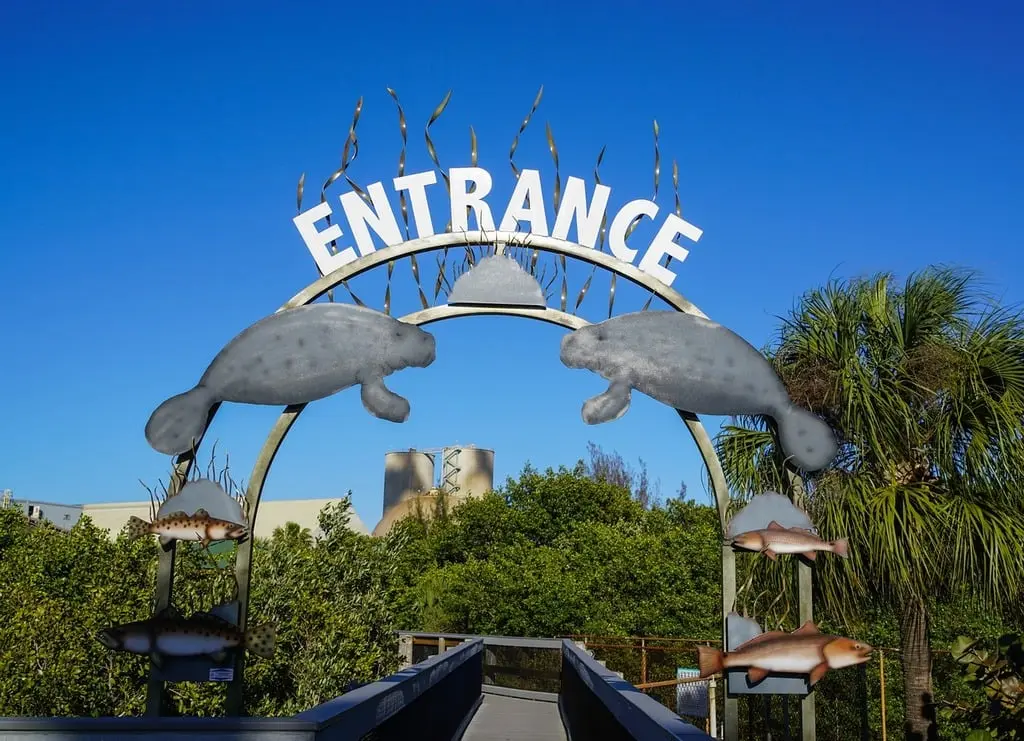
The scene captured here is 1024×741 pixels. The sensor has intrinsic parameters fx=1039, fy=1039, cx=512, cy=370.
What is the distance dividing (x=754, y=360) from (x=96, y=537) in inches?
583

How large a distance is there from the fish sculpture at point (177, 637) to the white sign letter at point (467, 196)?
10.2 ft

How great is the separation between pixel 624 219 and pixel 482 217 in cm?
101

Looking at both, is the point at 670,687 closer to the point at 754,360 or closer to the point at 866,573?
the point at 866,573

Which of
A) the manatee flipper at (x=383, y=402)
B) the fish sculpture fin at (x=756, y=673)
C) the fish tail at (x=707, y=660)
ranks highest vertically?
the manatee flipper at (x=383, y=402)

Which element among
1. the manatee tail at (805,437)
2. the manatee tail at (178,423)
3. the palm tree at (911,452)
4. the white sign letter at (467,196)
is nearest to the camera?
the manatee tail at (805,437)

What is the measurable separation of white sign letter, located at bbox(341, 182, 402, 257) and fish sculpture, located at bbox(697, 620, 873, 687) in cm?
354

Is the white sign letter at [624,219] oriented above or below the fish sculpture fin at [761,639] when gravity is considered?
above

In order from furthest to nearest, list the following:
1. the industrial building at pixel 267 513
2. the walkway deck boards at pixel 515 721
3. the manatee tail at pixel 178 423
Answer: the industrial building at pixel 267 513 → the walkway deck boards at pixel 515 721 → the manatee tail at pixel 178 423

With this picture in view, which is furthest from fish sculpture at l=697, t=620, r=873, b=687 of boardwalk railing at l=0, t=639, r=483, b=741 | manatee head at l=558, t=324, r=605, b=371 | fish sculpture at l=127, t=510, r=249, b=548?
fish sculpture at l=127, t=510, r=249, b=548

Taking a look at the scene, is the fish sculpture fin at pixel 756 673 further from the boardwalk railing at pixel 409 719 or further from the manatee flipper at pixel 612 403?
the manatee flipper at pixel 612 403

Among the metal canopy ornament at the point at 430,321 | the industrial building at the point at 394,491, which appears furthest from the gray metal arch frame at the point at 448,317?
the industrial building at the point at 394,491

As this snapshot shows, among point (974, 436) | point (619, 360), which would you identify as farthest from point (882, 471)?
point (619, 360)

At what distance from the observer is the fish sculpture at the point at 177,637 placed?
20.8ft

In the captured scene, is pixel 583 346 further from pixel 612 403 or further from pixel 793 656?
pixel 793 656
